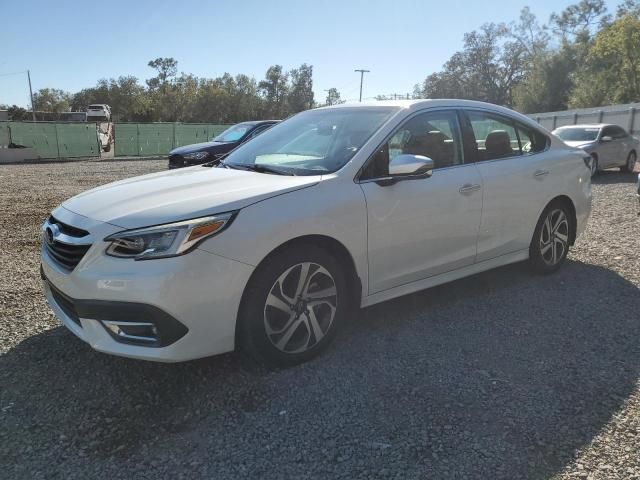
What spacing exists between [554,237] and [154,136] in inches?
1035

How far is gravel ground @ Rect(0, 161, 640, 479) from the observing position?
7.82 ft

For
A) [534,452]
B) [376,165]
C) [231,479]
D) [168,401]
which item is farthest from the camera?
[376,165]

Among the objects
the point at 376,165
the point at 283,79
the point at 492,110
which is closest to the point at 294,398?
the point at 376,165

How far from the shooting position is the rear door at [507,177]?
14.0 ft

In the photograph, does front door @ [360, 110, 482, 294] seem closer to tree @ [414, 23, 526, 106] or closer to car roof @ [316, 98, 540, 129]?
car roof @ [316, 98, 540, 129]

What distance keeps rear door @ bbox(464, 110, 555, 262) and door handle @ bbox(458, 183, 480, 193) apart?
0.32 feet

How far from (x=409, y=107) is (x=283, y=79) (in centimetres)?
7381

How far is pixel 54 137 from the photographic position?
2417 centimetres

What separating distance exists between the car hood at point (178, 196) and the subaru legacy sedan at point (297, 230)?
1 centimetres

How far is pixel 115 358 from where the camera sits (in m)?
3.36

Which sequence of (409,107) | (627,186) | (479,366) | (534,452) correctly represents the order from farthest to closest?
(627,186)
(409,107)
(479,366)
(534,452)

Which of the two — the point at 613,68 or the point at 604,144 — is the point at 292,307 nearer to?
the point at 604,144

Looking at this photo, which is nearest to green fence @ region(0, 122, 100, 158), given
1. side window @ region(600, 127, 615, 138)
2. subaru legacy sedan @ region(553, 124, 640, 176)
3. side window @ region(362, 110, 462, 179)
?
subaru legacy sedan @ region(553, 124, 640, 176)

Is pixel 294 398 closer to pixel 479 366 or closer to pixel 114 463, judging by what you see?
pixel 114 463
